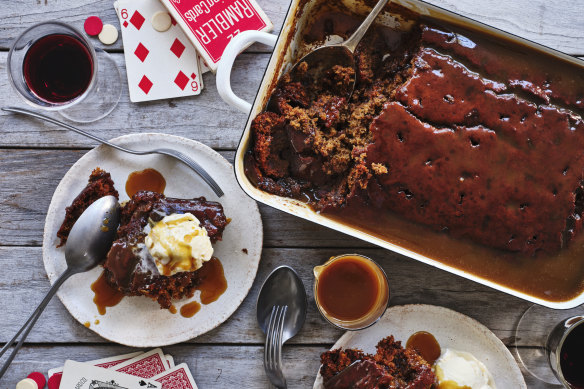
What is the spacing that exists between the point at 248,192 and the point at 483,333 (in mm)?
1539

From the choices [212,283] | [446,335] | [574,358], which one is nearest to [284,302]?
[212,283]

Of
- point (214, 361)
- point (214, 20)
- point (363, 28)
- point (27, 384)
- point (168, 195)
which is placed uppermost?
point (363, 28)

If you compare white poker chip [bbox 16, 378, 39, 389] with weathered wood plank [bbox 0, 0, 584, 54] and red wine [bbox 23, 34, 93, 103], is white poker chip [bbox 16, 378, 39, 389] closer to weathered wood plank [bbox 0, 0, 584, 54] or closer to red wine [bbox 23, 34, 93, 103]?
red wine [bbox 23, 34, 93, 103]

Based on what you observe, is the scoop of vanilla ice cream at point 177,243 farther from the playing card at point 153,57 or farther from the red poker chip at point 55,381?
the red poker chip at point 55,381

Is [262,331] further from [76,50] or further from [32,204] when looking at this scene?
[76,50]

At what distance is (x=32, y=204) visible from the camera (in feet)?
8.96

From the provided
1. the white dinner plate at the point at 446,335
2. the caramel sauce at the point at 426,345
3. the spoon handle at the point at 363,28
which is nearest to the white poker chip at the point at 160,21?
the spoon handle at the point at 363,28

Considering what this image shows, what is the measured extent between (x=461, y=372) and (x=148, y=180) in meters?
2.02

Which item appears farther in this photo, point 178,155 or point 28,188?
point 28,188

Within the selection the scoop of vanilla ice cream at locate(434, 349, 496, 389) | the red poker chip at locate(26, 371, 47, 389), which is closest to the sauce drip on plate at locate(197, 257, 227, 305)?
the red poker chip at locate(26, 371, 47, 389)

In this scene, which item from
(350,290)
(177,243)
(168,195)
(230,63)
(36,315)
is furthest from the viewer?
(168,195)

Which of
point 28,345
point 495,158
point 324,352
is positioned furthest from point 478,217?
point 28,345

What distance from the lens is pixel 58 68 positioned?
2641mm

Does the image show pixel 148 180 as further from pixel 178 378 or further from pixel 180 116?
pixel 178 378
